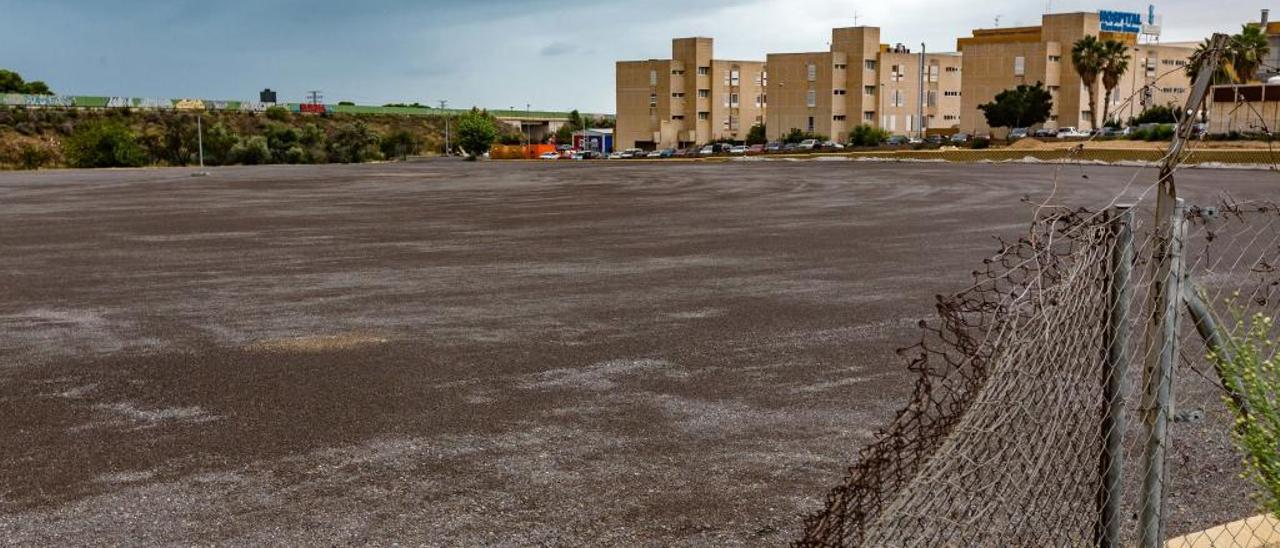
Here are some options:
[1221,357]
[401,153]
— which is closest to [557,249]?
[1221,357]

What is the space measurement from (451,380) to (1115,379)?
5483mm

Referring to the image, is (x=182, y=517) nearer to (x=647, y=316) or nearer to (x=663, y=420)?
(x=663, y=420)

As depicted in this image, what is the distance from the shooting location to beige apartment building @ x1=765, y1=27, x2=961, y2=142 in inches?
4446

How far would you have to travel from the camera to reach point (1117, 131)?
80.6 m

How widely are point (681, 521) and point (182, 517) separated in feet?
7.84

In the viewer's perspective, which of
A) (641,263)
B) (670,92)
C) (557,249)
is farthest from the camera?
(670,92)

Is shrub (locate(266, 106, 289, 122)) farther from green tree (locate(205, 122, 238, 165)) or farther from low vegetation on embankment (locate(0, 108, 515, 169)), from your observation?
green tree (locate(205, 122, 238, 165))

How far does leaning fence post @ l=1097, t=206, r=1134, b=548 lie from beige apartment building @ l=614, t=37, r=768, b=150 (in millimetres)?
117421

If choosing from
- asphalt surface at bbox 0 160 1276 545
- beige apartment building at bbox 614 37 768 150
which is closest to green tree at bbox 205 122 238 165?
beige apartment building at bbox 614 37 768 150

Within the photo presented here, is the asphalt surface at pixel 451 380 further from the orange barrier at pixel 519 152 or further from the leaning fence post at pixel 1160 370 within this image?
the orange barrier at pixel 519 152

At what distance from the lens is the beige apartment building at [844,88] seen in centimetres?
11294

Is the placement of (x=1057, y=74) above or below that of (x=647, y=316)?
above

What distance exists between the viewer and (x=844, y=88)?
114m

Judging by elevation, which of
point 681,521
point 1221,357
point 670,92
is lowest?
point 681,521
